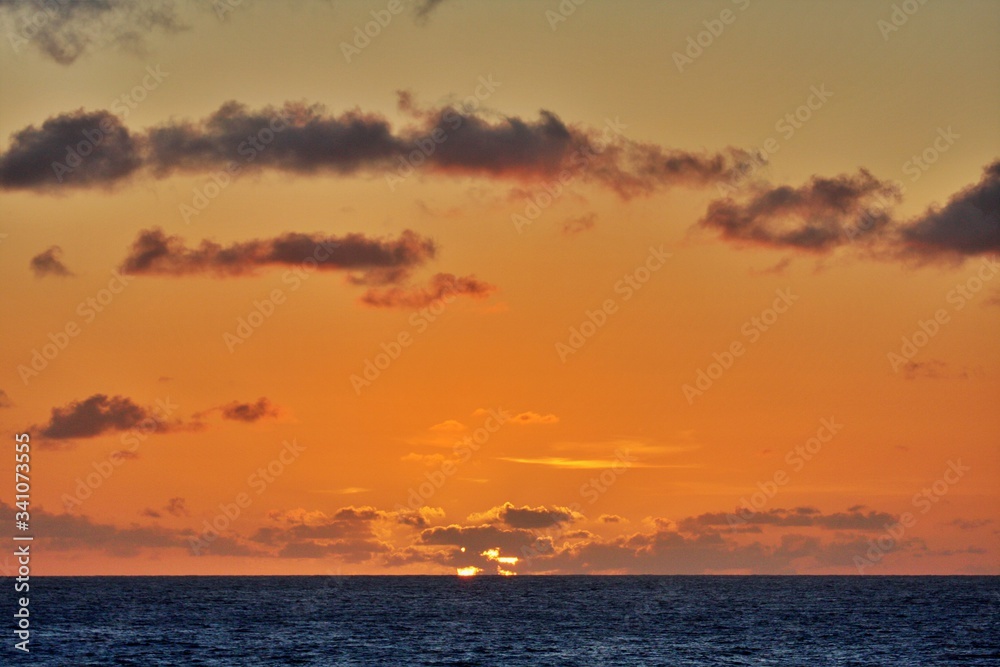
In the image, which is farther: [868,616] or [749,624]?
[868,616]

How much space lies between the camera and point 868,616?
633 ft

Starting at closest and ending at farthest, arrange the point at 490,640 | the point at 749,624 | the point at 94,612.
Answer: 1. the point at 490,640
2. the point at 749,624
3. the point at 94,612

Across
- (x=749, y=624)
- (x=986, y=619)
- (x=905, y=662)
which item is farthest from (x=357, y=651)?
(x=986, y=619)

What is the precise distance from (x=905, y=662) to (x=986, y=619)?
3147 inches

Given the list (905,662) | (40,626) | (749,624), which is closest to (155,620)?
(40,626)

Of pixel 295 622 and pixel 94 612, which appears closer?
pixel 295 622

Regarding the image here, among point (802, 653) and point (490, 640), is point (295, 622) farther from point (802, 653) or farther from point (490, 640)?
point (802, 653)

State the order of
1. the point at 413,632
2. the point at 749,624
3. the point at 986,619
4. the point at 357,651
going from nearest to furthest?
the point at 357,651, the point at 413,632, the point at 749,624, the point at 986,619

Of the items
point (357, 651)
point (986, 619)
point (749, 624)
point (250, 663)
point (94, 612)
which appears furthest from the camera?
point (94, 612)

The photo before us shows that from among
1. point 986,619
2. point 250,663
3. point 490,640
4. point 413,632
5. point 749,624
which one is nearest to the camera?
point 250,663

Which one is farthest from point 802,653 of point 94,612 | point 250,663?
point 94,612

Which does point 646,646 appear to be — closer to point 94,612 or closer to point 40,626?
point 40,626

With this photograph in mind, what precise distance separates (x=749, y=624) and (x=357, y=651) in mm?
71779

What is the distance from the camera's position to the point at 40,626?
521 ft
